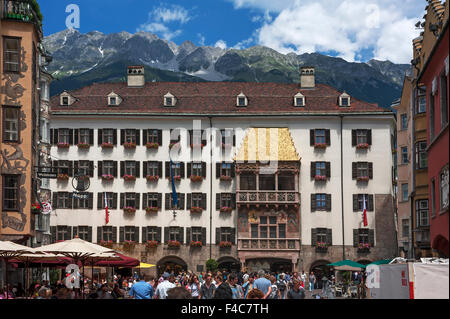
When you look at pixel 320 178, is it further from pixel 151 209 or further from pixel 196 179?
pixel 151 209

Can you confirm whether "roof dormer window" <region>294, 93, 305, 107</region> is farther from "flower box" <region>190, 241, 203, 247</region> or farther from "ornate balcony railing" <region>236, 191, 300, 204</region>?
"flower box" <region>190, 241, 203, 247</region>

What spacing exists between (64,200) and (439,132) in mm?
51420

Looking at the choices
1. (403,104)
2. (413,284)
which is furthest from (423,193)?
(413,284)

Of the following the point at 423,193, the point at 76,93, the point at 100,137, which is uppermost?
the point at 76,93

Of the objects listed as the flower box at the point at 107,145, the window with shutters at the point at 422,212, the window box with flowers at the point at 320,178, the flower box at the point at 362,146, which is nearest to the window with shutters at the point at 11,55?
the window with shutters at the point at 422,212

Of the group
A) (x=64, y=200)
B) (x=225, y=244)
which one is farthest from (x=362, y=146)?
(x=64, y=200)

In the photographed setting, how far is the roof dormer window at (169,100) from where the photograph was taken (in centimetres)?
7494

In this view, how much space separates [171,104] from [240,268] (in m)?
16.8

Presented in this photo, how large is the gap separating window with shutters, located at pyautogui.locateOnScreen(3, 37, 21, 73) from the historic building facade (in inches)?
1279

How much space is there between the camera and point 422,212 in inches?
1777

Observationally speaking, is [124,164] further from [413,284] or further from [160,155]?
[413,284]

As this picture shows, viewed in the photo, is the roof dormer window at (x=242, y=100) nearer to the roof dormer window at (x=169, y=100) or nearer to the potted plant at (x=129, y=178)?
the roof dormer window at (x=169, y=100)

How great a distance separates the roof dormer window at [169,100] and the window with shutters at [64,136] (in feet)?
31.3

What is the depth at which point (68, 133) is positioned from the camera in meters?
72.6
